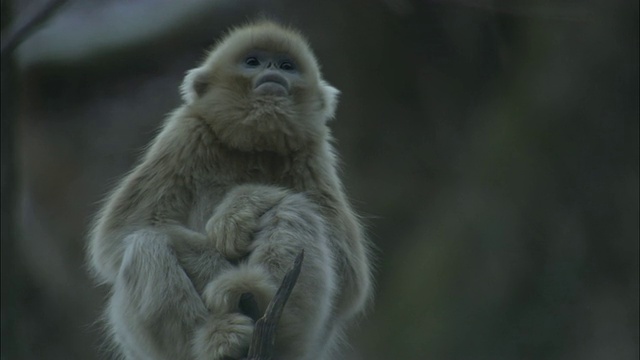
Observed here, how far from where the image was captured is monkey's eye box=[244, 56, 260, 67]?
5.12m

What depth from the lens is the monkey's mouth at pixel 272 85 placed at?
4969 mm

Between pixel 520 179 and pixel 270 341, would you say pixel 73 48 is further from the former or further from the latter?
pixel 270 341

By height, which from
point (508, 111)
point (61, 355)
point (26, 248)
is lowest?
point (61, 355)

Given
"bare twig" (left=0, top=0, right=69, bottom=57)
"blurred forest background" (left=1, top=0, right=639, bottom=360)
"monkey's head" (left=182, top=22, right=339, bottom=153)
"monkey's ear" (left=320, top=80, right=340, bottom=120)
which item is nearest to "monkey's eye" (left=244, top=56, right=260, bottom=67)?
"monkey's head" (left=182, top=22, right=339, bottom=153)

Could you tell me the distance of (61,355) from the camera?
411 inches

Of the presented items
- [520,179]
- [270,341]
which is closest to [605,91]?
[520,179]

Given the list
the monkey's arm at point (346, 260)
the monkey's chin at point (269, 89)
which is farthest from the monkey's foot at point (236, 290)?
the monkey's chin at point (269, 89)

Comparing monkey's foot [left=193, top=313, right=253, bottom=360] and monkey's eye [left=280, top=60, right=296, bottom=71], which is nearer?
monkey's foot [left=193, top=313, right=253, bottom=360]

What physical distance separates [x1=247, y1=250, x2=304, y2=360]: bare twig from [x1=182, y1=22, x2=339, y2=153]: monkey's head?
0.98m

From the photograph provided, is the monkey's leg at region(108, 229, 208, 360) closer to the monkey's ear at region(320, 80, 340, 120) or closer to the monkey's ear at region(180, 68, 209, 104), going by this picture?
the monkey's ear at region(180, 68, 209, 104)

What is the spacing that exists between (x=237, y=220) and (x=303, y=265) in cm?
33

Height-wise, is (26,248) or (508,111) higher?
(508,111)

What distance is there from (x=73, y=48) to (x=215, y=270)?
6397 millimetres

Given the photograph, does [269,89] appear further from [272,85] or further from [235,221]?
[235,221]
